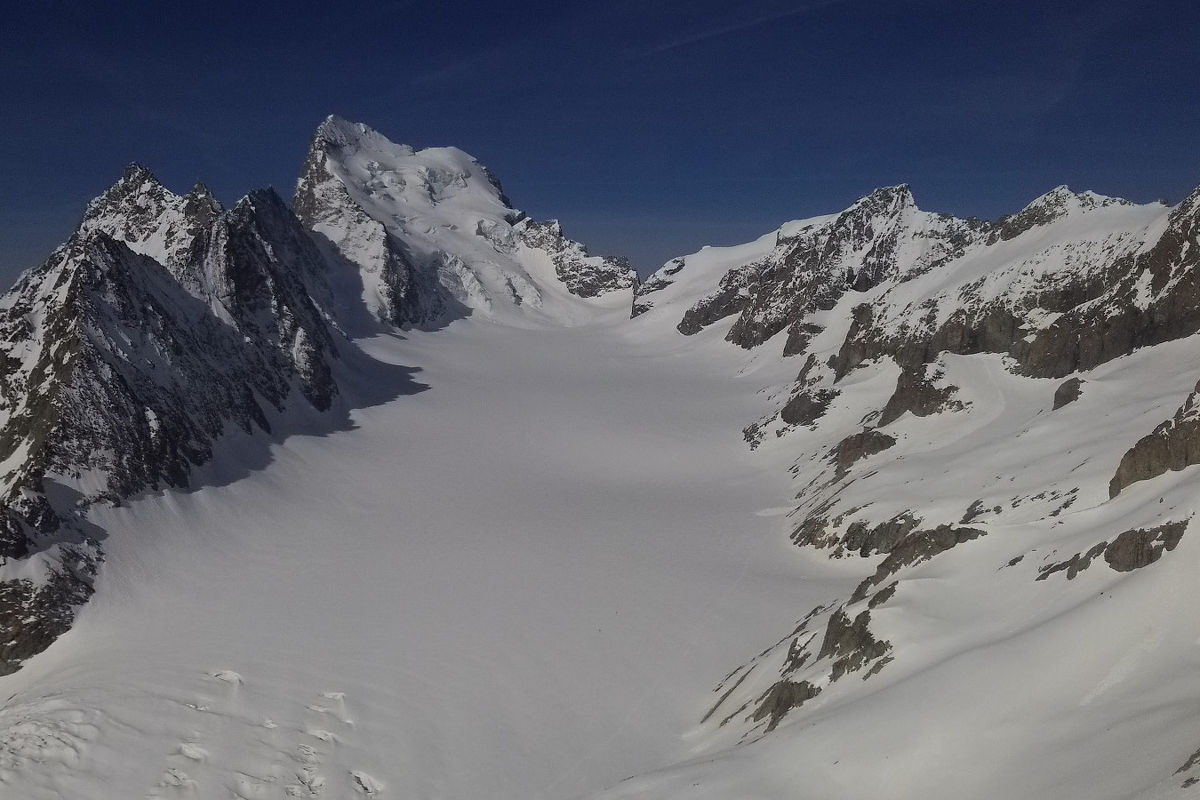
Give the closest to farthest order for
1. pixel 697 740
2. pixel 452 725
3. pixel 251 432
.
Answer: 1. pixel 697 740
2. pixel 452 725
3. pixel 251 432

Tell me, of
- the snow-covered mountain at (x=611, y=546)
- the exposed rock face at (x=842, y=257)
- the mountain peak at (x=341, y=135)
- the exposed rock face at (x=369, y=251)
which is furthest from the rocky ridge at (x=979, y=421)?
the mountain peak at (x=341, y=135)

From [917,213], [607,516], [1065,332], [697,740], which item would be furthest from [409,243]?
[697,740]

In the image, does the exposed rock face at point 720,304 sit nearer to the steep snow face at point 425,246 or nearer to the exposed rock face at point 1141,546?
the steep snow face at point 425,246

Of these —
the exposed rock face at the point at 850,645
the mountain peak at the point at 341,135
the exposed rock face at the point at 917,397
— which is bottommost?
the exposed rock face at the point at 850,645

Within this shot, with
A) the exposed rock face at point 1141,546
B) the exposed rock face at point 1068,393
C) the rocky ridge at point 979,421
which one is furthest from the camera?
the exposed rock face at point 1068,393

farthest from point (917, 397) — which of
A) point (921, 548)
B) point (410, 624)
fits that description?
point (410, 624)

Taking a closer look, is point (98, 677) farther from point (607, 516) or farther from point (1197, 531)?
point (1197, 531)

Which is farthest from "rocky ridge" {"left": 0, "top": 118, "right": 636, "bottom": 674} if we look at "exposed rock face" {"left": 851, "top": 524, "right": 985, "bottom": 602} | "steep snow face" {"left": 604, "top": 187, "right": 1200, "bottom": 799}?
"exposed rock face" {"left": 851, "top": 524, "right": 985, "bottom": 602}
